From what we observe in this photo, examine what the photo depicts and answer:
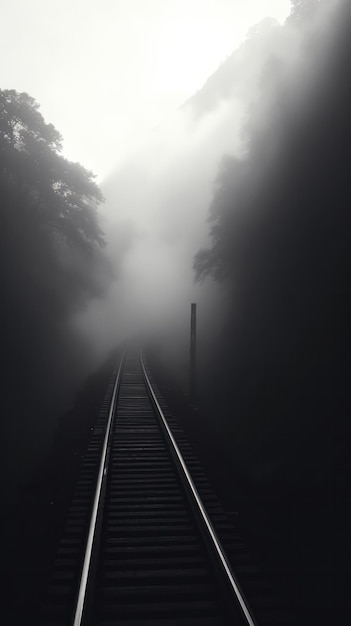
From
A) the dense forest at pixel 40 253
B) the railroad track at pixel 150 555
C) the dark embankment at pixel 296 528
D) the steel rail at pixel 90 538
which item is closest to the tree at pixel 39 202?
the dense forest at pixel 40 253

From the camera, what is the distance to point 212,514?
634cm

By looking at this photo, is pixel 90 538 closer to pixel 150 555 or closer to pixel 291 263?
pixel 150 555

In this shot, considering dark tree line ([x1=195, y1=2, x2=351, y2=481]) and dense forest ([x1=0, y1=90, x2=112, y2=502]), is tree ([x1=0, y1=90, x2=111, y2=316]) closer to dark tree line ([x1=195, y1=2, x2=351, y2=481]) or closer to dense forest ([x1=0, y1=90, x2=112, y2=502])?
dense forest ([x1=0, y1=90, x2=112, y2=502])

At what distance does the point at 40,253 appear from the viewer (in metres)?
22.5

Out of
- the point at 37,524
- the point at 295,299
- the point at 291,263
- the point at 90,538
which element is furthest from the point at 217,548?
the point at 291,263

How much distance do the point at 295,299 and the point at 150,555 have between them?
12.3 m

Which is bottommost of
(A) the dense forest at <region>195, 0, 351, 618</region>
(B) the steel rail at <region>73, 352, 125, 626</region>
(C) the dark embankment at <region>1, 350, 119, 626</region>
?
(C) the dark embankment at <region>1, 350, 119, 626</region>

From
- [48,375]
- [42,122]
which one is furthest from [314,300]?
[42,122]

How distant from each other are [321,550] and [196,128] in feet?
514

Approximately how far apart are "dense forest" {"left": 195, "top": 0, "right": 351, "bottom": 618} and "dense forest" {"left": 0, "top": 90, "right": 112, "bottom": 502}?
7.15 m

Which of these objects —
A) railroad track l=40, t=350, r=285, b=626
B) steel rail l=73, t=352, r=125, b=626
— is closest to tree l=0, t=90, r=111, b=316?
steel rail l=73, t=352, r=125, b=626

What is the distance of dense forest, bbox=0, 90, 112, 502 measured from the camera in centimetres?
1752

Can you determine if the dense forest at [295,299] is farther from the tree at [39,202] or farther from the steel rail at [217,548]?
the tree at [39,202]

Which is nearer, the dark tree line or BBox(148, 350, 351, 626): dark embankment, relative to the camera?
BBox(148, 350, 351, 626): dark embankment
